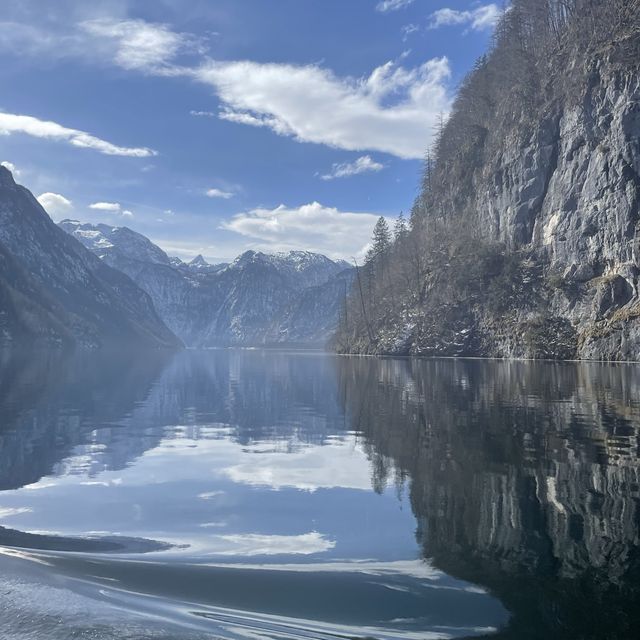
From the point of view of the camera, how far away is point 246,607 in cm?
872

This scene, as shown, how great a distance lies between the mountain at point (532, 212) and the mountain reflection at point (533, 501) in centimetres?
6481

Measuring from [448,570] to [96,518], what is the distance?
828cm

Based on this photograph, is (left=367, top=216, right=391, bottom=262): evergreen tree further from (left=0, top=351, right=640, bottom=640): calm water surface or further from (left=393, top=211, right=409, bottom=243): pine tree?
(left=0, top=351, right=640, bottom=640): calm water surface

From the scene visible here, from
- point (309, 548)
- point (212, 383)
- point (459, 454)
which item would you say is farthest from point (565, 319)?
point (309, 548)

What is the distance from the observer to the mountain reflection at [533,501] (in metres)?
8.78

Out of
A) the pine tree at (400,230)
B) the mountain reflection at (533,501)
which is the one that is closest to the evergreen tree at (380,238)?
the pine tree at (400,230)

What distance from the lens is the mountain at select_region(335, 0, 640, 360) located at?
94.6 meters

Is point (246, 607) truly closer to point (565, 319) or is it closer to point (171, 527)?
point (171, 527)

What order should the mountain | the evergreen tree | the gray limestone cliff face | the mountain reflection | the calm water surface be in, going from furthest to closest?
the evergreen tree
the mountain
the gray limestone cliff face
the mountain reflection
the calm water surface

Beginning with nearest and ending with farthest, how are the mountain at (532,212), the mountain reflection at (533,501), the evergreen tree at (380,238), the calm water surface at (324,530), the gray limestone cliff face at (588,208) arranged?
the calm water surface at (324,530) < the mountain reflection at (533,501) < the gray limestone cliff face at (588,208) < the mountain at (532,212) < the evergreen tree at (380,238)

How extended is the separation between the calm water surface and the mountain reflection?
6 centimetres

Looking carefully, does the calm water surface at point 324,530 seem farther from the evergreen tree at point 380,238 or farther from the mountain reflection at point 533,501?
A: the evergreen tree at point 380,238

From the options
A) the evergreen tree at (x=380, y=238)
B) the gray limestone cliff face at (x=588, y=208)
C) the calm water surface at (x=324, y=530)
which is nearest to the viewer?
the calm water surface at (x=324, y=530)

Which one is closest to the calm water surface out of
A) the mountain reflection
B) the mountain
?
the mountain reflection
